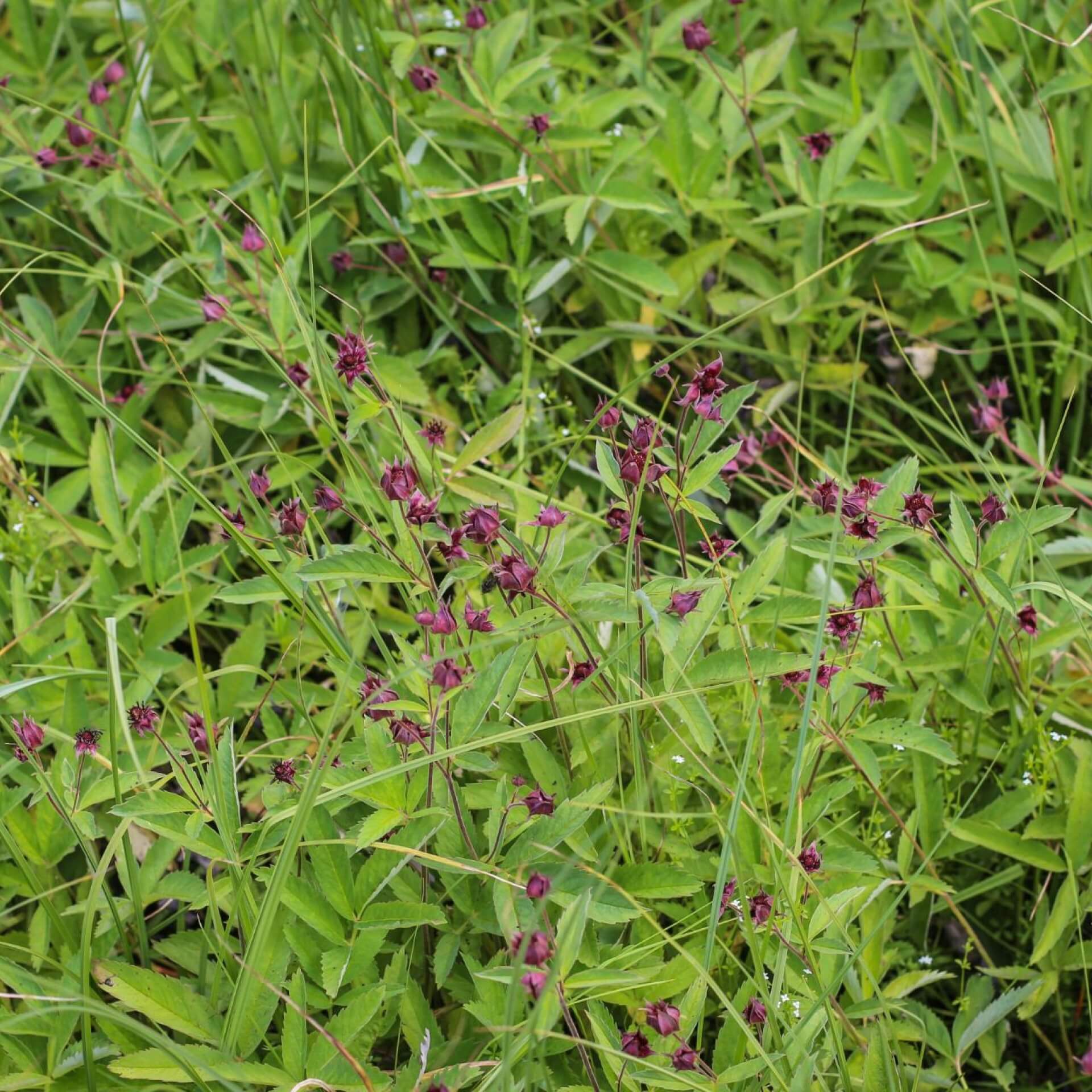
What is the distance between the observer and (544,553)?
144 cm

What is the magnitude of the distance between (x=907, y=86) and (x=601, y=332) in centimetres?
88

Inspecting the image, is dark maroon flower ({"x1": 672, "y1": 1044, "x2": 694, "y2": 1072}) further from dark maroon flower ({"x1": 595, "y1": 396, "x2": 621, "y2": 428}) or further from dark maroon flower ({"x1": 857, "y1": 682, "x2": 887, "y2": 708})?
dark maroon flower ({"x1": 595, "y1": 396, "x2": 621, "y2": 428})

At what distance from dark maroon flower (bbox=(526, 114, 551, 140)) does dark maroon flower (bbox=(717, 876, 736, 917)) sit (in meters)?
1.33

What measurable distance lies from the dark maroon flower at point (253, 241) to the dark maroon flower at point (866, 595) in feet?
3.88

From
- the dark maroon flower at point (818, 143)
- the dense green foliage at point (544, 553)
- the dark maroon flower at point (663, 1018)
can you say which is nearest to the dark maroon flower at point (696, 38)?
the dense green foliage at point (544, 553)

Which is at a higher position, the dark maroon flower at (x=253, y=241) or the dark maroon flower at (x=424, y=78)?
the dark maroon flower at (x=424, y=78)

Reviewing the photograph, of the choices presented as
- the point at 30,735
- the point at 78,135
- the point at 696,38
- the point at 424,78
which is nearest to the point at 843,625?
the point at 30,735

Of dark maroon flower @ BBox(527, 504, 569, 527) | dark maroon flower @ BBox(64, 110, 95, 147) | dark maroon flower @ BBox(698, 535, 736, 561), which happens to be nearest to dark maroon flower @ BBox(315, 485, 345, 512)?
dark maroon flower @ BBox(527, 504, 569, 527)

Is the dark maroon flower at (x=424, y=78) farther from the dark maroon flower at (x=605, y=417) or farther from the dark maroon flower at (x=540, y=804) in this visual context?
the dark maroon flower at (x=540, y=804)

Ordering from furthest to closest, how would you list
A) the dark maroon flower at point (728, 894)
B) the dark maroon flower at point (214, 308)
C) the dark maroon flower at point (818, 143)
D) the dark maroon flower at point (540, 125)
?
the dark maroon flower at point (818, 143) → the dark maroon flower at point (540, 125) → the dark maroon flower at point (214, 308) → the dark maroon flower at point (728, 894)

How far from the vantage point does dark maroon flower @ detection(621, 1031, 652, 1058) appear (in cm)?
126

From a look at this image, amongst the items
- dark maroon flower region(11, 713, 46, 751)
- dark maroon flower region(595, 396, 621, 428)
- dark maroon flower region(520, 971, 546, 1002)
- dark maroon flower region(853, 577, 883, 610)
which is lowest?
dark maroon flower region(520, 971, 546, 1002)

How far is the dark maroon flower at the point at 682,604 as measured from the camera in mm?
1359

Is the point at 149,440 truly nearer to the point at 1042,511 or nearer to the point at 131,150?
the point at 131,150
